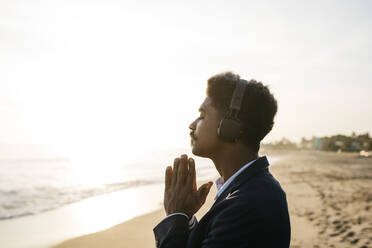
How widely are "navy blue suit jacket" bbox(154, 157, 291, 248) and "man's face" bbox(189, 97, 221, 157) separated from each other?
1.13ft

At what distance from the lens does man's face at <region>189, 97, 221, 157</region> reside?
1.81 meters

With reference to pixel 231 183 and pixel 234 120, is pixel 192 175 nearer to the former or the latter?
pixel 231 183

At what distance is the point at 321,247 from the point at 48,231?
614 cm

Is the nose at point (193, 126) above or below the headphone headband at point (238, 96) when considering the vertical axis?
below

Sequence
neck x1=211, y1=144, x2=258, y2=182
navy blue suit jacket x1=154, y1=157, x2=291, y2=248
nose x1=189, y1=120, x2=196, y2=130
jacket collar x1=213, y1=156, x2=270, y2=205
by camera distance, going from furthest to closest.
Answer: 1. nose x1=189, y1=120, x2=196, y2=130
2. neck x1=211, y1=144, x2=258, y2=182
3. jacket collar x1=213, y1=156, x2=270, y2=205
4. navy blue suit jacket x1=154, y1=157, x2=291, y2=248

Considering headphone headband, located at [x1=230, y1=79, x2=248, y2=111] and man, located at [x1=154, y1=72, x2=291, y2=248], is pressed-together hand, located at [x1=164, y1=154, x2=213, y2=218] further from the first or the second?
headphone headband, located at [x1=230, y1=79, x2=248, y2=111]

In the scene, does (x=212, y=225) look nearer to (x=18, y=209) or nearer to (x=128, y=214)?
(x=128, y=214)

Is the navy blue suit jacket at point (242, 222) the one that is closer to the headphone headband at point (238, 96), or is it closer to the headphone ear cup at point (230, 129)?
the headphone ear cup at point (230, 129)

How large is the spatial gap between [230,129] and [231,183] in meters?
0.33

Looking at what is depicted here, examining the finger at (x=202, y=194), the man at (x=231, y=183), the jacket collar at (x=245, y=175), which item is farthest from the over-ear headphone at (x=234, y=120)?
the finger at (x=202, y=194)

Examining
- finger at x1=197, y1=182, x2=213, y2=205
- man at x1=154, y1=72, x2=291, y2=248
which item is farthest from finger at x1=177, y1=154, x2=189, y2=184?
finger at x1=197, y1=182, x2=213, y2=205

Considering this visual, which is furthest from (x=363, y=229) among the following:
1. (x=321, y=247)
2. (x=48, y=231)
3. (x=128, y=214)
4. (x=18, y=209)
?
(x=18, y=209)

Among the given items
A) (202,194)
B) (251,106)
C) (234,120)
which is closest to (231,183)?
(202,194)

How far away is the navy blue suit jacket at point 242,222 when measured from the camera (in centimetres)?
125
